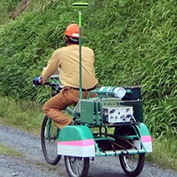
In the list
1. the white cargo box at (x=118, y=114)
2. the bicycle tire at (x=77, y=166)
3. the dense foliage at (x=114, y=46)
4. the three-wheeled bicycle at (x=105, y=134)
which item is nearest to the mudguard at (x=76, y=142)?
the three-wheeled bicycle at (x=105, y=134)

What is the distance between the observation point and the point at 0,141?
32.9 feet

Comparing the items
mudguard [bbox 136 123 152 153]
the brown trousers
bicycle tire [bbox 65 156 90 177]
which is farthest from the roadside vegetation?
the brown trousers

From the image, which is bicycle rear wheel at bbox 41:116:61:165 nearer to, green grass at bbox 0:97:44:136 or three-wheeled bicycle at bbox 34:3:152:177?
three-wheeled bicycle at bbox 34:3:152:177

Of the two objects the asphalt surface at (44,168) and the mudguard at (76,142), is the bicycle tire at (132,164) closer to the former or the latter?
the asphalt surface at (44,168)

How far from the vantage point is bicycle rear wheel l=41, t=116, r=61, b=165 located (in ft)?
26.5

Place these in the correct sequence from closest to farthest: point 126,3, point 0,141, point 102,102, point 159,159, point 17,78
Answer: point 102,102 → point 159,159 → point 0,141 → point 126,3 → point 17,78

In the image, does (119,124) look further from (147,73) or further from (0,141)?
(147,73)

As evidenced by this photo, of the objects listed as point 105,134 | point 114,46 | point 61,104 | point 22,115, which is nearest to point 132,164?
point 105,134

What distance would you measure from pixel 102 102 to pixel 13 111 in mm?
6716

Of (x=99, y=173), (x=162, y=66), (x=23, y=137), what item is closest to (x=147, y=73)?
(x=162, y=66)

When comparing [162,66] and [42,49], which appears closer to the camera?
[162,66]

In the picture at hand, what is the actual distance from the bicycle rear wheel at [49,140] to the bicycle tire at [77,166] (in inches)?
35.2

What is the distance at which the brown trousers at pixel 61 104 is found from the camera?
286 inches

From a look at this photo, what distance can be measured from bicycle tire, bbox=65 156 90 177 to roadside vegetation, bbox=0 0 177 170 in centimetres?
159
